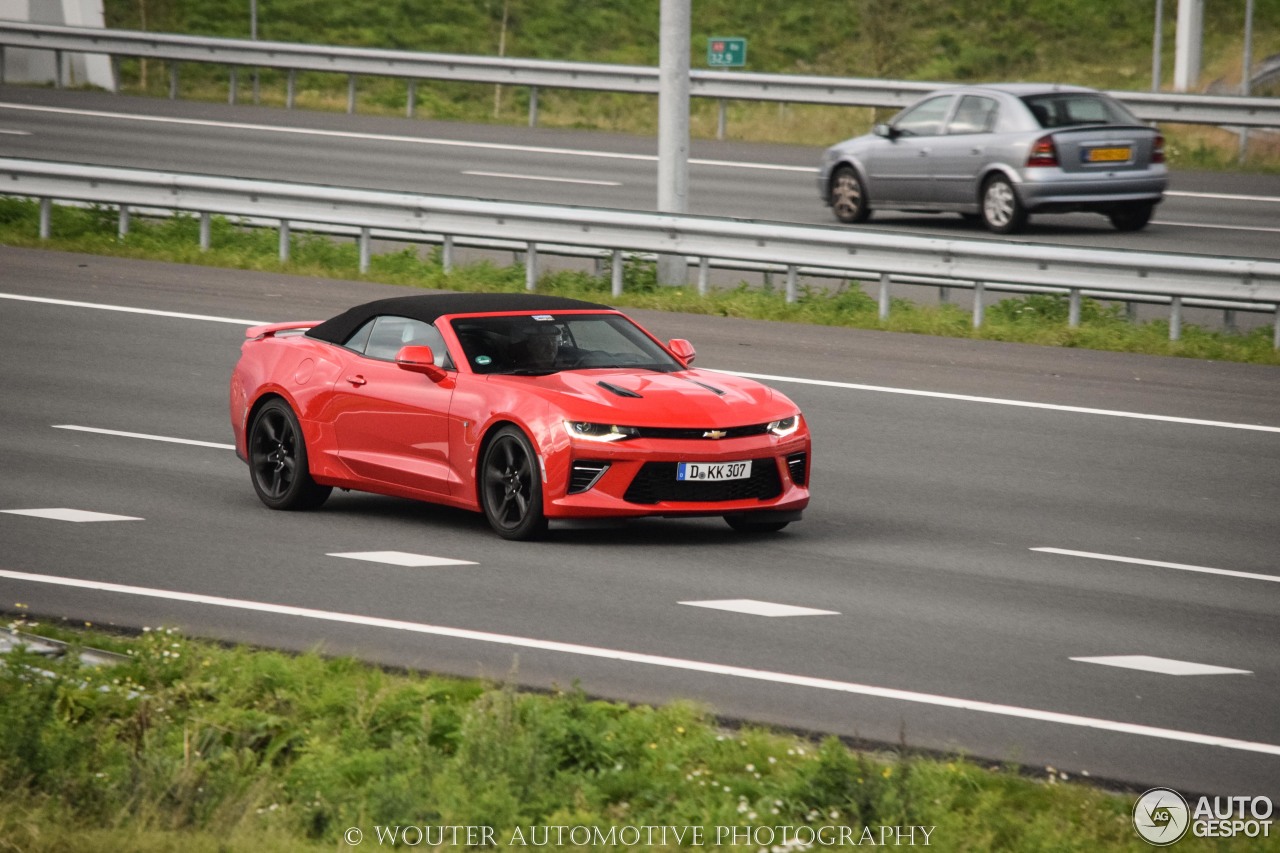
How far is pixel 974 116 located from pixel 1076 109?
1.29 m

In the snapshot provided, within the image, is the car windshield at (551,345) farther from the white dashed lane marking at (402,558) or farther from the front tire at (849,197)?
the front tire at (849,197)

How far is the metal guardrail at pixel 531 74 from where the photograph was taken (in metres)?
32.0

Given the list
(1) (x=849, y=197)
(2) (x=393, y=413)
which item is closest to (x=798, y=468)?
(2) (x=393, y=413)

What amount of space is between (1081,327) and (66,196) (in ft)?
41.0

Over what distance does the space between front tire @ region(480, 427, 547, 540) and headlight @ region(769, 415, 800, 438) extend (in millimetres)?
1395

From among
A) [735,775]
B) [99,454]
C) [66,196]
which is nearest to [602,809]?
[735,775]

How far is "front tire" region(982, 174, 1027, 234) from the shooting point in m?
24.9

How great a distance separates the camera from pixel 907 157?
26391mm

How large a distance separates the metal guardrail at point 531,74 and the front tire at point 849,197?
6.38 m

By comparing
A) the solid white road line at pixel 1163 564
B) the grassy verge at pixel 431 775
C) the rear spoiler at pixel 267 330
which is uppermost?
the rear spoiler at pixel 267 330

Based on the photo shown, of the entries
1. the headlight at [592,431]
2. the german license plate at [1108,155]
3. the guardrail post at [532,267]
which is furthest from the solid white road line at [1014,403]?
the german license plate at [1108,155]

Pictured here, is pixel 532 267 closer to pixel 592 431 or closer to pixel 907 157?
pixel 907 157

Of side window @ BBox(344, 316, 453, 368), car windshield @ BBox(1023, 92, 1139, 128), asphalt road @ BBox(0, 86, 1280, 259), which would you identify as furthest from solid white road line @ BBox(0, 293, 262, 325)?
car windshield @ BBox(1023, 92, 1139, 128)

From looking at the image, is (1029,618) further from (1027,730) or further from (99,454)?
(99,454)
